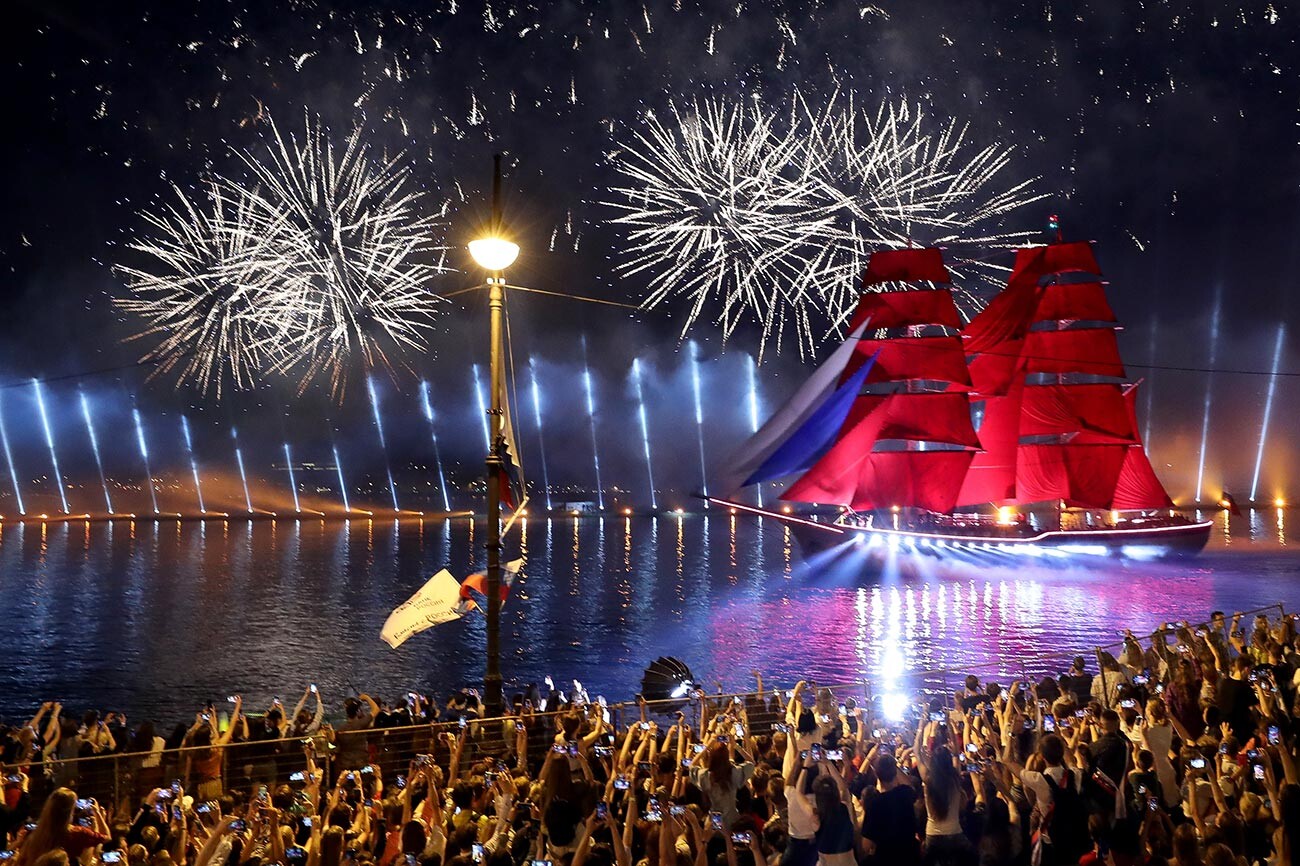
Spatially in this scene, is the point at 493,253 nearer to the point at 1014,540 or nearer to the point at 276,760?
the point at 276,760

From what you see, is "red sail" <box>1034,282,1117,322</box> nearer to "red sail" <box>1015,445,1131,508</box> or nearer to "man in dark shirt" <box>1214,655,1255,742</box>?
"red sail" <box>1015,445,1131,508</box>

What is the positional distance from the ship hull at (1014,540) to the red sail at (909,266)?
21368 millimetres

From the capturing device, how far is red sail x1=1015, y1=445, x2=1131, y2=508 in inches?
3607

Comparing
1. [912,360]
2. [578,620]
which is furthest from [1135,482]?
[578,620]

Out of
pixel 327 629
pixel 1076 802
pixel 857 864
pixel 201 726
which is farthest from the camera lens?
pixel 327 629

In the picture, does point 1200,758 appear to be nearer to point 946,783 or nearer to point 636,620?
point 946,783

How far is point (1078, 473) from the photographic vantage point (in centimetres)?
9181

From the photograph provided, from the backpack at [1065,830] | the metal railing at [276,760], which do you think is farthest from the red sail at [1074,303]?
the backpack at [1065,830]

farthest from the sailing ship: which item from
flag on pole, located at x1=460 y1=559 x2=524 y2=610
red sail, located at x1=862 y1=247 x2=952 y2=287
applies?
flag on pole, located at x1=460 y1=559 x2=524 y2=610

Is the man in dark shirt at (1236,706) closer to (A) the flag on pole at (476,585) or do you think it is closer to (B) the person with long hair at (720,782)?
(B) the person with long hair at (720,782)

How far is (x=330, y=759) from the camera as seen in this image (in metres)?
12.4

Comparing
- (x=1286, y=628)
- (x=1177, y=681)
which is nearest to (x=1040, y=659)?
(x=1286, y=628)

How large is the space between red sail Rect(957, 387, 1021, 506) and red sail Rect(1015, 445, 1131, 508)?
166cm

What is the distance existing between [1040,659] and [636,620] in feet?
75.5
